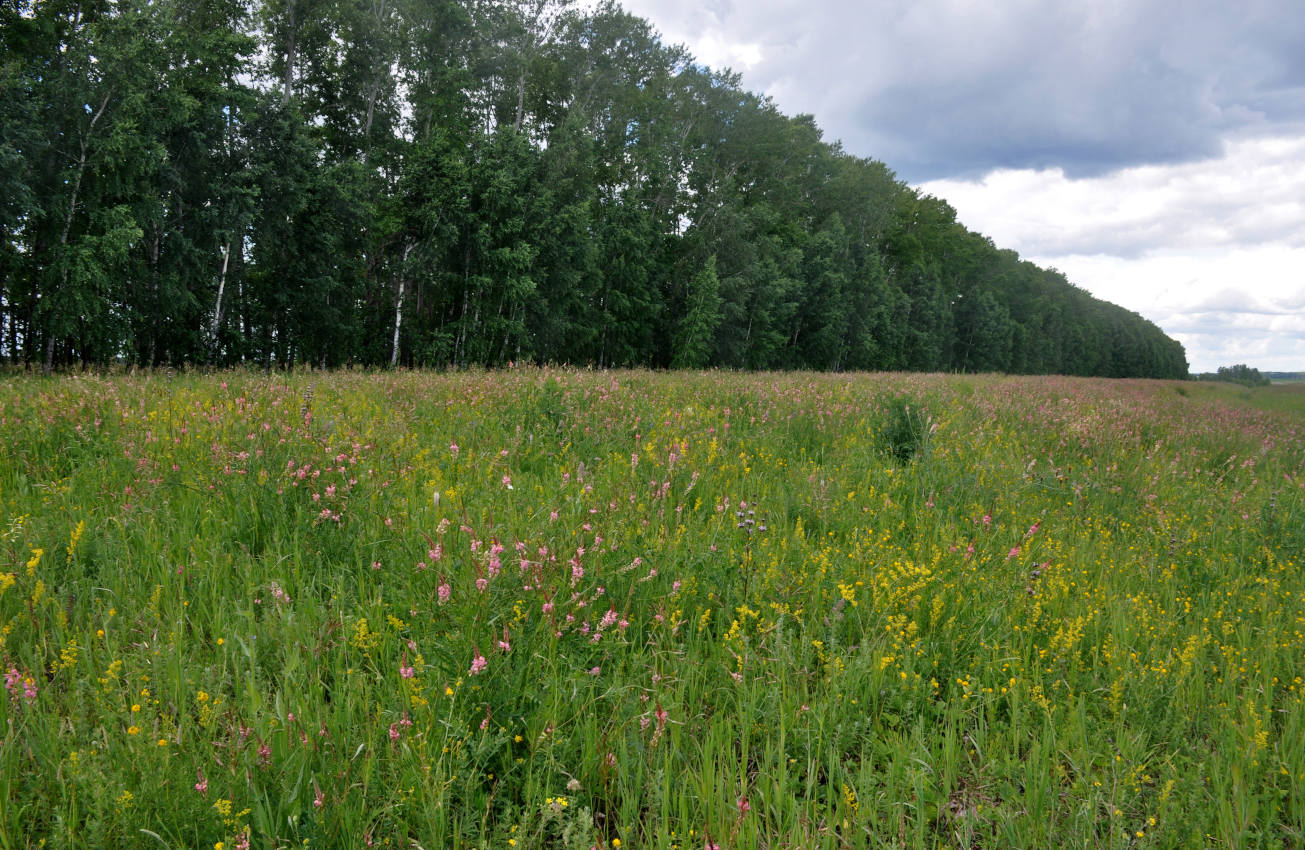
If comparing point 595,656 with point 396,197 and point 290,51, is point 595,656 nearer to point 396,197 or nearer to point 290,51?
point 396,197

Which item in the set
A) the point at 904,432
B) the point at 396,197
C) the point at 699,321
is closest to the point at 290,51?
the point at 396,197

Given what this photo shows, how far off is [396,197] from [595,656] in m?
25.5

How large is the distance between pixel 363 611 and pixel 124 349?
19.7m

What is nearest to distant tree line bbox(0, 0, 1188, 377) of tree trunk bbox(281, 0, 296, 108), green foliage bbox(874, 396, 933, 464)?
tree trunk bbox(281, 0, 296, 108)

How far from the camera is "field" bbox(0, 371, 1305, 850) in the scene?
5.80 ft

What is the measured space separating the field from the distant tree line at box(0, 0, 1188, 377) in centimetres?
1530

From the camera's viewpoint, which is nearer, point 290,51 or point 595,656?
point 595,656

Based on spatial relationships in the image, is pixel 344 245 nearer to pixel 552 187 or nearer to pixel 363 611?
pixel 552 187

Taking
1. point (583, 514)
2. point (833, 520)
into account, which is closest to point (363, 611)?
point (583, 514)

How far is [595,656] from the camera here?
2.44 meters

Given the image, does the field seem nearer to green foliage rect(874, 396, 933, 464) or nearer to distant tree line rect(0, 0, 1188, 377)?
green foliage rect(874, 396, 933, 464)

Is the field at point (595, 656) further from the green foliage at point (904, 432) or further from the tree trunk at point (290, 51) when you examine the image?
the tree trunk at point (290, 51)

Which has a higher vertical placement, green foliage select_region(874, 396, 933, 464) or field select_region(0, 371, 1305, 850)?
green foliage select_region(874, 396, 933, 464)

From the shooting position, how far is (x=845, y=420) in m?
7.59
